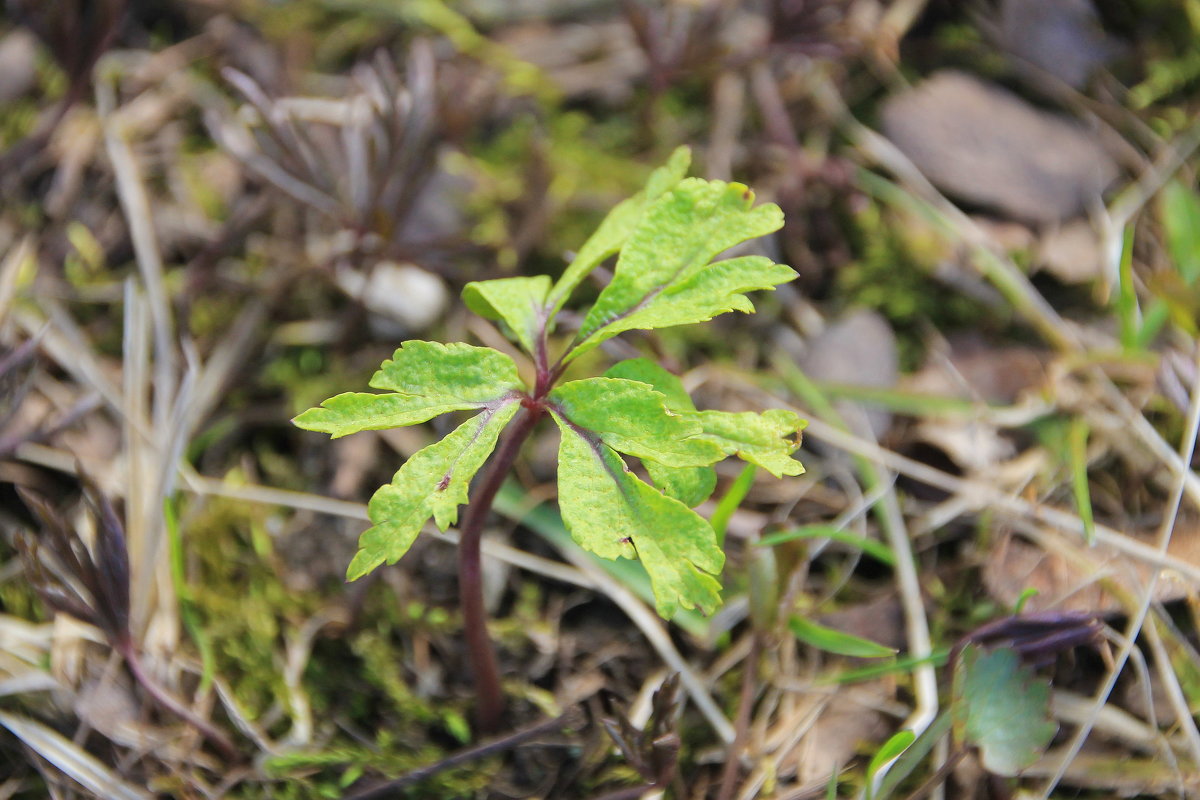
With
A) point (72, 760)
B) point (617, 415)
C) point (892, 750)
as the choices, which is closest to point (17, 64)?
point (72, 760)

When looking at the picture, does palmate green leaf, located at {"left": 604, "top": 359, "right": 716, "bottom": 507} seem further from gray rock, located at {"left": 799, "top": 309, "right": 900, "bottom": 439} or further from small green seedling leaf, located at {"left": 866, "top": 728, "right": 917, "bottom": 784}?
gray rock, located at {"left": 799, "top": 309, "right": 900, "bottom": 439}

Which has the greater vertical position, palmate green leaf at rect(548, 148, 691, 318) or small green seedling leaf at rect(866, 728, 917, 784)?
palmate green leaf at rect(548, 148, 691, 318)

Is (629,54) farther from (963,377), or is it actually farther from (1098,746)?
(1098,746)

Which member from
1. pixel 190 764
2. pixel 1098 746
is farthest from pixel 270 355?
pixel 1098 746

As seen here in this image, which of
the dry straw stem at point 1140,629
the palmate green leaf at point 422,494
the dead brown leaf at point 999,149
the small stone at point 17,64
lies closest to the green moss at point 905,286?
the dead brown leaf at point 999,149

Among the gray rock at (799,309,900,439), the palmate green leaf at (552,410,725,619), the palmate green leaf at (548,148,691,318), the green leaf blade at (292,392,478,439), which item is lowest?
the gray rock at (799,309,900,439)

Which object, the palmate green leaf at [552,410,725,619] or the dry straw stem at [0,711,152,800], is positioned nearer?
the palmate green leaf at [552,410,725,619]

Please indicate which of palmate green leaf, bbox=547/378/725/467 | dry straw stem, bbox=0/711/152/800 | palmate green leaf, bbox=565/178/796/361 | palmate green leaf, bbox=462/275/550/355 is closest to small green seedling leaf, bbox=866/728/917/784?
palmate green leaf, bbox=547/378/725/467

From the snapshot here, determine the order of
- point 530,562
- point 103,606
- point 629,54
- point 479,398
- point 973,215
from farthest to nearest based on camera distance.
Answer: point 629,54 → point 973,215 → point 530,562 → point 103,606 → point 479,398
